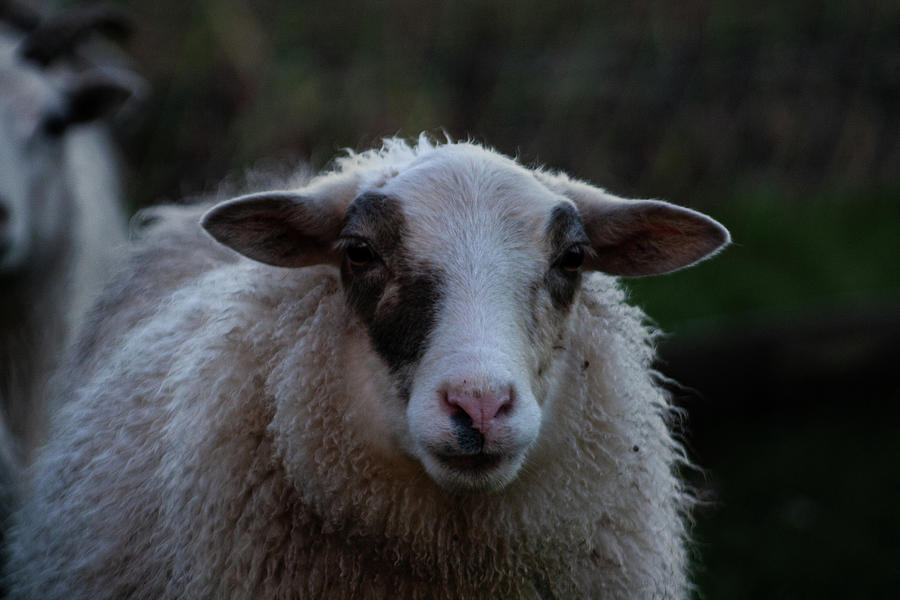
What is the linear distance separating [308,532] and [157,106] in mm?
6674

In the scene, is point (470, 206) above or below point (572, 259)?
above

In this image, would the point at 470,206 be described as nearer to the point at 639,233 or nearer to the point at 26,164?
the point at 639,233

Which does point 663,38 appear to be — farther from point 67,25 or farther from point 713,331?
point 67,25

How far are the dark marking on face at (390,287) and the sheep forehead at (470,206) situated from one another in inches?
1.6

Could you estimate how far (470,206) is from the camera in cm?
250

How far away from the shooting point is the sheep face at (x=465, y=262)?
87.4 inches

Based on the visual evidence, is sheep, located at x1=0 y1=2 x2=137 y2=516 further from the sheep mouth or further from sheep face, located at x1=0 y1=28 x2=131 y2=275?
the sheep mouth

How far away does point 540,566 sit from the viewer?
264 cm

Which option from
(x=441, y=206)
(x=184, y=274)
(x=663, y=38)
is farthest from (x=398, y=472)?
(x=663, y=38)

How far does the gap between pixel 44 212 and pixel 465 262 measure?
337 cm

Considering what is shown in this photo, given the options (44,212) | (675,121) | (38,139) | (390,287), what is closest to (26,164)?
(38,139)

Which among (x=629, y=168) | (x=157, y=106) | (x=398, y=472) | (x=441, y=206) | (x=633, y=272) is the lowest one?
(x=629, y=168)

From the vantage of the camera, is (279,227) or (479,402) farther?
(279,227)

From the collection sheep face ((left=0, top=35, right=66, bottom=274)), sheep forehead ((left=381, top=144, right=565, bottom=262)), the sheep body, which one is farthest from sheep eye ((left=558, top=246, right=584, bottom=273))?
sheep face ((left=0, top=35, right=66, bottom=274))
